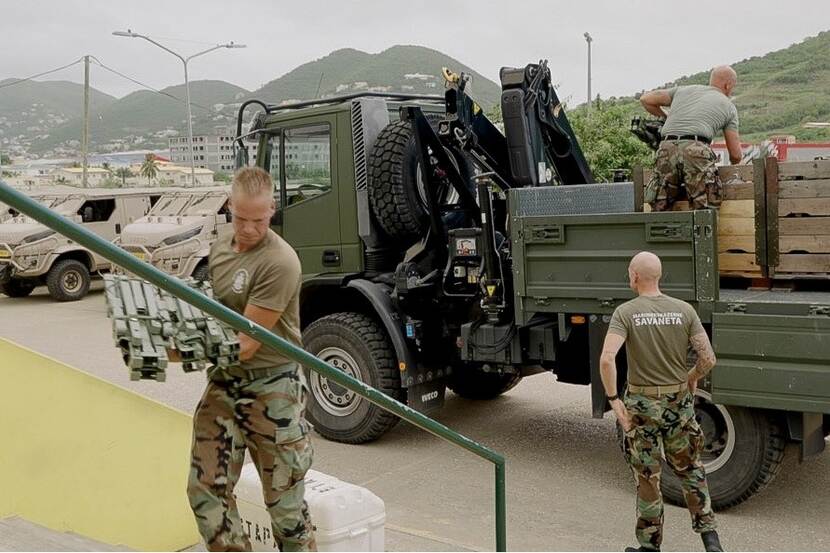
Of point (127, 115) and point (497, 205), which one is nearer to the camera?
point (497, 205)

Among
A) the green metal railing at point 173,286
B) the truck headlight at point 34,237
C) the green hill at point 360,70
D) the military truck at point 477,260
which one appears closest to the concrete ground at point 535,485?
the military truck at point 477,260

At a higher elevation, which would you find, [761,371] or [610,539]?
[761,371]

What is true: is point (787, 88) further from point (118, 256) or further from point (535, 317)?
point (118, 256)

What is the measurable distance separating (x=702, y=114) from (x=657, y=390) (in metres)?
2.12

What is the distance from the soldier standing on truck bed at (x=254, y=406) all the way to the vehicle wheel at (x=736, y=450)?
288 centimetres

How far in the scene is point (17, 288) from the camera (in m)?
17.5

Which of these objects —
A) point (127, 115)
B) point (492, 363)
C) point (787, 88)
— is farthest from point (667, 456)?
point (127, 115)

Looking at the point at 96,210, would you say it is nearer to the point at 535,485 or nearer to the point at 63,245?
the point at 63,245

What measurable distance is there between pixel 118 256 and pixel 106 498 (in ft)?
8.11

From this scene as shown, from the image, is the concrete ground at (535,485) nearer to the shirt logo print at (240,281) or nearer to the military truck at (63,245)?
the shirt logo print at (240,281)

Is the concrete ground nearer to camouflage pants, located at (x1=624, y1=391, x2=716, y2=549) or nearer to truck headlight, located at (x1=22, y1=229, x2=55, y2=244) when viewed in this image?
camouflage pants, located at (x1=624, y1=391, x2=716, y2=549)

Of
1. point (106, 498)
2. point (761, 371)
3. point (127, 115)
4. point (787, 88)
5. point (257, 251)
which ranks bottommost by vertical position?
point (106, 498)

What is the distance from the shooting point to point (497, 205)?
22.4 feet

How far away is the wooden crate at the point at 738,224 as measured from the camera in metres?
5.43
